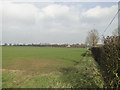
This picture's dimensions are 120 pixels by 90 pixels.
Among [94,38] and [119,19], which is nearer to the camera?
[119,19]

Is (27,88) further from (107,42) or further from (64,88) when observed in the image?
(107,42)

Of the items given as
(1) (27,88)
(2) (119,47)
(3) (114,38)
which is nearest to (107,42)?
(3) (114,38)

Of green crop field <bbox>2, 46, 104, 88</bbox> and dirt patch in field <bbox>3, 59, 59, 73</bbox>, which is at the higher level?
green crop field <bbox>2, 46, 104, 88</bbox>

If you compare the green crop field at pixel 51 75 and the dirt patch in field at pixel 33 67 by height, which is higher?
the green crop field at pixel 51 75

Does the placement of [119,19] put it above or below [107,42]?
above

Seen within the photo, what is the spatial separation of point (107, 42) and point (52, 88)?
10.00 ft

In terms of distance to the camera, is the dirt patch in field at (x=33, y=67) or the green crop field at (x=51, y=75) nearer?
the green crop field at (x=51, y=75)

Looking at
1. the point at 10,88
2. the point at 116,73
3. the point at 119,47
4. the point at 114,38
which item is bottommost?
the point at 10,88

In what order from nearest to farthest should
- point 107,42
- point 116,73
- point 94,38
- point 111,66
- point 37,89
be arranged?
point 116,73, point 111,66, point 107,42, point 37,89, point 94,38

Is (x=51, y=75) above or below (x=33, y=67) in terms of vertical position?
above

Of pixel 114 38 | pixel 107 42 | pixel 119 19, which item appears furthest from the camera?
pixel 119 19

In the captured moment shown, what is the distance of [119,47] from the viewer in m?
2.57

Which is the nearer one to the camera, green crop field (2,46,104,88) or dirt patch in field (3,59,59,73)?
green crop field (2,46,104,88)

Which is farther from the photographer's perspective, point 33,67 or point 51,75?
point 33,67
